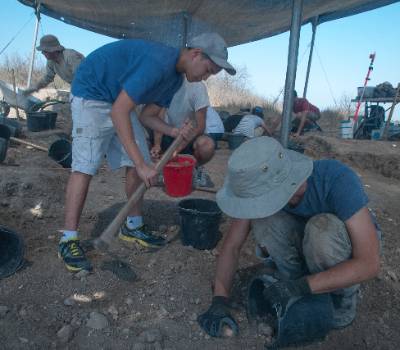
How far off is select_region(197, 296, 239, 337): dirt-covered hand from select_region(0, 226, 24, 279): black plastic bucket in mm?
1092

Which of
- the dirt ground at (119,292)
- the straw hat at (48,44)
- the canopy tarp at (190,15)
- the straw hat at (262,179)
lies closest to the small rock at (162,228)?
the dirt ground at (119,292)

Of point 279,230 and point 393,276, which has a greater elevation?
point 279,230

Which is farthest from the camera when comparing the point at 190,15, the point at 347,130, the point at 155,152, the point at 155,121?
the point at 347,130

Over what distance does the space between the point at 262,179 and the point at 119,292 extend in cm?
109

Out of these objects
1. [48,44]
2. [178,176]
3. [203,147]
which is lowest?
[178,176]

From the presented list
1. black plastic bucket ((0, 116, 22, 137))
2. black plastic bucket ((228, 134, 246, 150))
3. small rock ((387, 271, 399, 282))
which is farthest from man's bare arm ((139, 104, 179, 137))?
black plastic bucket ((228, 134, 246, 150))

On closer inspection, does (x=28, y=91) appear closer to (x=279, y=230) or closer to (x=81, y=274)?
(x=81, y=274)

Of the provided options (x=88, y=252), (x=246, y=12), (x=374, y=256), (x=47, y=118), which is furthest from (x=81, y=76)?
(x=246, y=12)

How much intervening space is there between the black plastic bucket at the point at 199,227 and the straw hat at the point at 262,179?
851 millimetres

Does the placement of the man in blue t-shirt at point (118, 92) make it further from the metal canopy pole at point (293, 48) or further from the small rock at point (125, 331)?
the metal canopy pole at point (293, 48)

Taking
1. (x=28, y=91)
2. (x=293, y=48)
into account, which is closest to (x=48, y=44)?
(x=28, y=91)

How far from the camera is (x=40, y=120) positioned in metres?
5.85

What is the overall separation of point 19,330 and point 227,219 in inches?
70.3

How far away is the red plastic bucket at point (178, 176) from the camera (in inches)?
115
